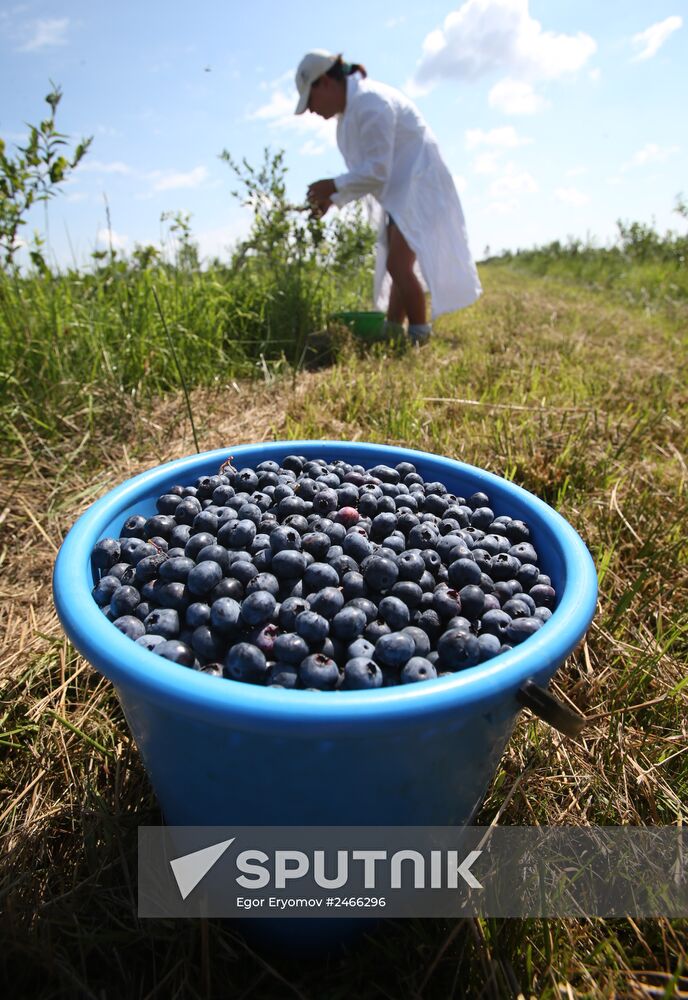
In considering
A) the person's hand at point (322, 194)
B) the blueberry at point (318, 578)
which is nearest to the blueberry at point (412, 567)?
the blueberry at point (318, 578)

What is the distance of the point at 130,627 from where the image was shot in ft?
2.97

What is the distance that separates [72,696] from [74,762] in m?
0.21

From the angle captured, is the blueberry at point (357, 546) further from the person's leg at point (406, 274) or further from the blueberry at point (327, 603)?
the person's leg at point (406, 274)

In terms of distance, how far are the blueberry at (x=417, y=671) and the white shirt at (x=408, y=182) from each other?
13.9 feet

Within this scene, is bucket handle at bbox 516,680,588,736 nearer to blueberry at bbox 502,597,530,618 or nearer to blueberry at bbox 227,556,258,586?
blueberry at bbox 502,597,530,618

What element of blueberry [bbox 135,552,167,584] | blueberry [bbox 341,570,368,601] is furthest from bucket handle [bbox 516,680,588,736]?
blueberry [bbox 135,552,167,584]

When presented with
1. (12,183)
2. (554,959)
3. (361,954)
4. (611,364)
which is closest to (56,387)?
(12,183)

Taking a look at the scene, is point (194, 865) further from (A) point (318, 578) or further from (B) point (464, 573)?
(B) point (464, 573)

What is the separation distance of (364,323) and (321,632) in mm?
3854

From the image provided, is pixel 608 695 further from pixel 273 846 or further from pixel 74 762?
pixel 74 762

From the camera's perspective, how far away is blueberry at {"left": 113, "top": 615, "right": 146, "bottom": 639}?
35.5 inches

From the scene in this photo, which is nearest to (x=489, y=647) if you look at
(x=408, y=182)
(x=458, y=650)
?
(x=458, y=650)

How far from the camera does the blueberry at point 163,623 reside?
36.7 inches

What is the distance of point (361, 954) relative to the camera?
100cm
